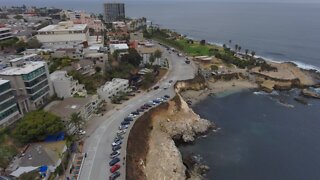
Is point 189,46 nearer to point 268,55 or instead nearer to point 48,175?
point 268,55

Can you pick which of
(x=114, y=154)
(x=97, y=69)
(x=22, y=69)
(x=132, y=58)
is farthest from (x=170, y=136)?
(x=132, y=58)

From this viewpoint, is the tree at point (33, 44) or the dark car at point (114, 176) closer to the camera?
the dark car at point (114, 176)

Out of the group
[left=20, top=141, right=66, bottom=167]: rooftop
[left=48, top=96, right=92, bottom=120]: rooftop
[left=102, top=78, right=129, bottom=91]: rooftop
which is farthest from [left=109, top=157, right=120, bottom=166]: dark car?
[left=102, top=78, right=129, bottom=91]: rooftop

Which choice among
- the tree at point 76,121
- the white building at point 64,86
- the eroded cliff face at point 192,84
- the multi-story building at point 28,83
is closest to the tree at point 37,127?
the tree at point 76,121

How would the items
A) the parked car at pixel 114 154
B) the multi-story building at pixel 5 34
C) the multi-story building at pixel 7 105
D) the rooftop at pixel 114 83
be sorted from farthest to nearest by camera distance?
1. the multi-story building at pixel 5 34
2. the rooftop at pixel 114 83
3. the multi-story building at pixel 7 105
4. the parked car at pixel 114 154

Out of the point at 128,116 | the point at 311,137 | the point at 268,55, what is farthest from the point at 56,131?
the point at 268,55

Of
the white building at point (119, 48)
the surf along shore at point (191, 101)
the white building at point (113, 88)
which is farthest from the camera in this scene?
the white building at point (119, 48)

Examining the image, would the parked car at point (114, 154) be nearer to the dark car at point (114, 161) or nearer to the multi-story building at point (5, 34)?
the dark car at point (114, 161)
